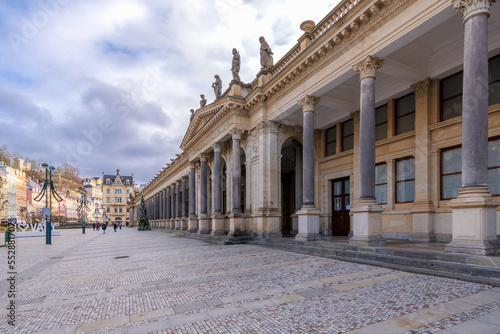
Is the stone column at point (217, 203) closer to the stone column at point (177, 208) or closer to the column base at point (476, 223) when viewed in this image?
the column base at point (476, 223)

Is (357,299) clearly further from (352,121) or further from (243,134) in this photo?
(243,134)

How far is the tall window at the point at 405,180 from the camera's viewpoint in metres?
13.0

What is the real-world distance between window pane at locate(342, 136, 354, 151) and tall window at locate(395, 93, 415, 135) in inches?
118

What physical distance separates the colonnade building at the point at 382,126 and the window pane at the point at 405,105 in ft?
0.17

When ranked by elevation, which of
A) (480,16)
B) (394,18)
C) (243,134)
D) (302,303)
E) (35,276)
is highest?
(394,18)

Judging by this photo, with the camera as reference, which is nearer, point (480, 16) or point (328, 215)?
point (480, 16)

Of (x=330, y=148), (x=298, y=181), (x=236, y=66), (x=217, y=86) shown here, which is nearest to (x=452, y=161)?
(x=330, y=148)

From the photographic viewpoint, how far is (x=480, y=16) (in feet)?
24.0

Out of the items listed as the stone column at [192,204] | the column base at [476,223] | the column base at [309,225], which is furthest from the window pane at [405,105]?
the stone column at [192,204]

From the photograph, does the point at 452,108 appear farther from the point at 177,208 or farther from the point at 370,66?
the point at 177,208

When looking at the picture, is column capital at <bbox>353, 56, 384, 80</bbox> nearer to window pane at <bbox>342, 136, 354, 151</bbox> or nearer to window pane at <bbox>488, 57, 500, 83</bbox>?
window pane at <bbox>488, 57, 500, 83</bbox>

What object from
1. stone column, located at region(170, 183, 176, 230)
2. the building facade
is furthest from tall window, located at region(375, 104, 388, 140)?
the building facade

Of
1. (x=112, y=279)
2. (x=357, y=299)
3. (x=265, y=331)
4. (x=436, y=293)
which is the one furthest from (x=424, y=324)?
(x=112, y=279)

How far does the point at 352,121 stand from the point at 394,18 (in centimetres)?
745
